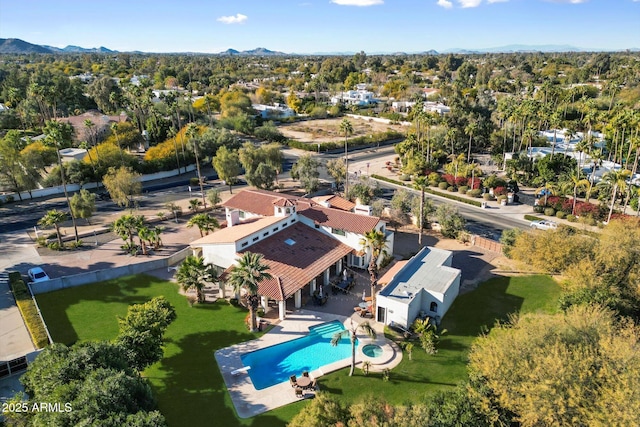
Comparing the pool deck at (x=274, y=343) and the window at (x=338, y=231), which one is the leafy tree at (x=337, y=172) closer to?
the window at (x=338, y=231)

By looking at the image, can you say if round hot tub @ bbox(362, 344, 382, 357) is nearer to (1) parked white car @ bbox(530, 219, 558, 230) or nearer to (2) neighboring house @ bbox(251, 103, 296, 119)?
(1) parked white car @ bbox(530, 219, 558, 230)

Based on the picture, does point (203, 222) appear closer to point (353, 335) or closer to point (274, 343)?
point (274, 343)

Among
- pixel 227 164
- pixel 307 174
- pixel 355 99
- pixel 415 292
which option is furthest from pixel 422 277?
pixel 355 99

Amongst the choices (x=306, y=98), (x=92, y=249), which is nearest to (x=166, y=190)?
(x=92, y=249)

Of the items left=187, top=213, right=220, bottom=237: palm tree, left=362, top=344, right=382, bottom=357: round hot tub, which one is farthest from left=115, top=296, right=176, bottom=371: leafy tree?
left=187, top=213, right=220, bottom=237: palm tree

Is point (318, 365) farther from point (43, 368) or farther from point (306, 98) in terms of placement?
point (306, 98)

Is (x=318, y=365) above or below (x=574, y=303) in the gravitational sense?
below

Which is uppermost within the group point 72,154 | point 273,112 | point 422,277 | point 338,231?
point 273,112
